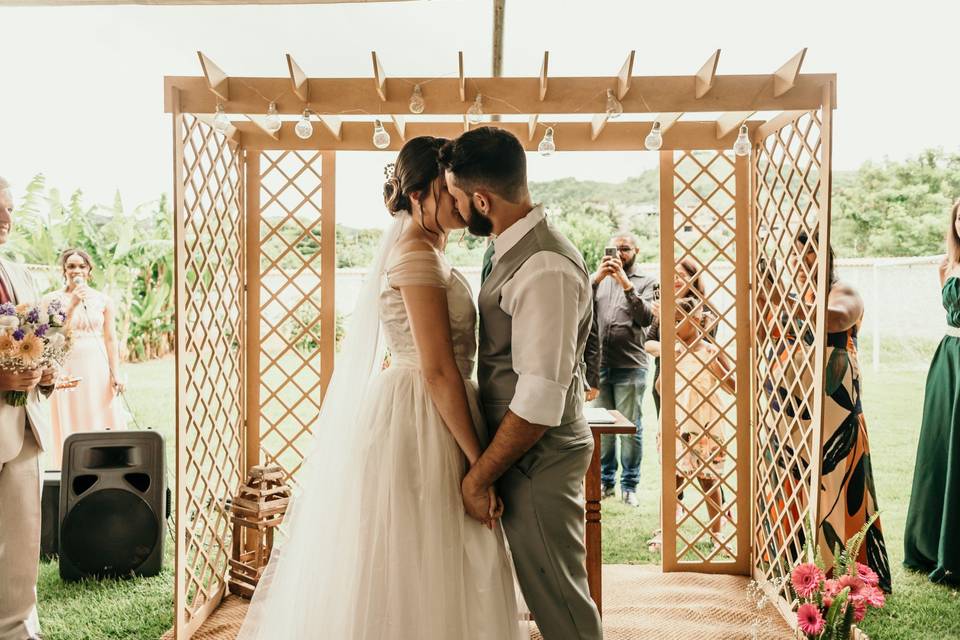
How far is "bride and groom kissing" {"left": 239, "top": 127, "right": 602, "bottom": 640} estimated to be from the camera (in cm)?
164

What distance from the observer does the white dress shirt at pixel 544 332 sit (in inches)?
62.1

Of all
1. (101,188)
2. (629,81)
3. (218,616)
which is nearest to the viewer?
(629,81)

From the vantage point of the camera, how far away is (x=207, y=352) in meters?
2.90

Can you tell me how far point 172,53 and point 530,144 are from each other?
8.85 m

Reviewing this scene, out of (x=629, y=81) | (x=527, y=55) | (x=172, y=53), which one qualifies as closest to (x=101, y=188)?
(x=172, y=53)

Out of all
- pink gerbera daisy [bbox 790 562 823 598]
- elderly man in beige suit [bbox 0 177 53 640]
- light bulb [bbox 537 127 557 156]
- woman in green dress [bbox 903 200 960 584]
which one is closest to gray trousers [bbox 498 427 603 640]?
pink gerbera daisy [bbox 790 562 823 598]

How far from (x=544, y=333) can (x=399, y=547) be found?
682mm

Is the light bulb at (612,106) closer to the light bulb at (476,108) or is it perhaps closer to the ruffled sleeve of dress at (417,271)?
the light bulb at (476,108)

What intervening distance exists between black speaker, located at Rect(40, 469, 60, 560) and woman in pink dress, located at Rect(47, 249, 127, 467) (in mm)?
757

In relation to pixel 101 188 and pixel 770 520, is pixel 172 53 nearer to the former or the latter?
pixel 101 188

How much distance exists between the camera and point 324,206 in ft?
10.7

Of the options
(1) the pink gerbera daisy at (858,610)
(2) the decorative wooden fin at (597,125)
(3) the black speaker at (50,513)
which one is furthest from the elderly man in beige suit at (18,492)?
(1) the pink gerbera daisy at (858,610)

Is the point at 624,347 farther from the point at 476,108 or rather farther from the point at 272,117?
the point at 272,117

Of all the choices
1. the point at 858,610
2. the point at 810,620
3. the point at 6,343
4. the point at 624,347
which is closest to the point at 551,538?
the point at 810,620
